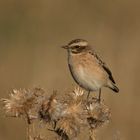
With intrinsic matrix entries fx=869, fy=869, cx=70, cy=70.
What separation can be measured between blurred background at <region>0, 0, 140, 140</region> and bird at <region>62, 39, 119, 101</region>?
677 millimetres

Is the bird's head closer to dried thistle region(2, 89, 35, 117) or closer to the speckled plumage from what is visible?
the speckled plumage

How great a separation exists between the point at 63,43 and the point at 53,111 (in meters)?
8.26

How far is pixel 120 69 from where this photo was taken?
12.5 meters

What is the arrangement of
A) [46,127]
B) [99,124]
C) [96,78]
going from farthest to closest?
[96,78] → [99,124] → [46,127]

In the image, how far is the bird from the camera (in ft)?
32.3

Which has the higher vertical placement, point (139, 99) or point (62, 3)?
point (62, 3)

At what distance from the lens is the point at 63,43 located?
14.4 metres

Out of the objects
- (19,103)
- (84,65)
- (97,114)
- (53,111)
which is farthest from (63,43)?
(53,111)

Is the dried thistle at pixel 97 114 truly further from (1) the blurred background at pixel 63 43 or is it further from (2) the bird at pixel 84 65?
(1) the blurred background at pixel 63 43

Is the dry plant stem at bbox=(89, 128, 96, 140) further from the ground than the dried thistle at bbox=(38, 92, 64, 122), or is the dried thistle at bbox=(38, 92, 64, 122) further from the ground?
the dried thistle at bbox=(38, 92, 64, 122)

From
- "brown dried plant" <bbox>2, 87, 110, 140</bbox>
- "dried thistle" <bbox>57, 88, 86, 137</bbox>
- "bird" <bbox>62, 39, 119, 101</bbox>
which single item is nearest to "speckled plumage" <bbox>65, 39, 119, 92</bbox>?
"bird" <bbox>62, 39, 119, 101</bbox>

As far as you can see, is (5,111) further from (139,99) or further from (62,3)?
(62,3)

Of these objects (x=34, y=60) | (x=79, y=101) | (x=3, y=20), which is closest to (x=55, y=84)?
(x=34, y=60)

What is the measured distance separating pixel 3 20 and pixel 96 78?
20.5 ft
